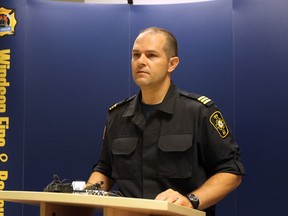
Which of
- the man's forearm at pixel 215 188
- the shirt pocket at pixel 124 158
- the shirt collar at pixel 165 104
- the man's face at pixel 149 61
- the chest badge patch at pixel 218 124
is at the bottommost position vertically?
→ the man's forearm at pixel 215 188

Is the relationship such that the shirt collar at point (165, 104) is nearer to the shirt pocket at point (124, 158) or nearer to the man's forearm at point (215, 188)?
the shirt pocket at point (124, 158)

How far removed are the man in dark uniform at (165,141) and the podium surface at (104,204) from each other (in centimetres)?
53

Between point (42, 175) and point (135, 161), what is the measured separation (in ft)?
4.78

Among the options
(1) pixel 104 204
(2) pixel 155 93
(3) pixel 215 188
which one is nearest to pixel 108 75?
(2) pixel 155 93

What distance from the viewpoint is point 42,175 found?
3.51 metres

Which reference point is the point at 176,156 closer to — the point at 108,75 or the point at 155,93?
the point at 155,93

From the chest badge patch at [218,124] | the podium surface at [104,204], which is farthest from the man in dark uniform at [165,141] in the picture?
the podium surface at [104,204]

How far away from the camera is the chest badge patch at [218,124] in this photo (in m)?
2.17

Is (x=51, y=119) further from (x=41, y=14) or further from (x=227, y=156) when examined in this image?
(x=227, y=156)

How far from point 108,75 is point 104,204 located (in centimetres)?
230

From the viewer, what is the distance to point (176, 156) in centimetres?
216

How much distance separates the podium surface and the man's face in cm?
72

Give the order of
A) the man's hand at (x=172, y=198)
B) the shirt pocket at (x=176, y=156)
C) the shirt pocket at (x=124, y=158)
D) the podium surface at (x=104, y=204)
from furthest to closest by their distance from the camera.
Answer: the shirt pocket at (x=124, y=158)
the shirt pocket at (x=176, y=156)
the man's hand at (x=172, y=198)
the podium surface at (x=104, y=204)

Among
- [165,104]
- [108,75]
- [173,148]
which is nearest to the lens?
[173,148]
